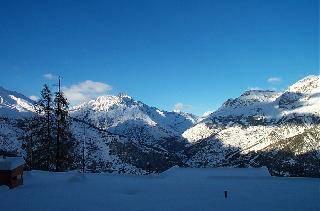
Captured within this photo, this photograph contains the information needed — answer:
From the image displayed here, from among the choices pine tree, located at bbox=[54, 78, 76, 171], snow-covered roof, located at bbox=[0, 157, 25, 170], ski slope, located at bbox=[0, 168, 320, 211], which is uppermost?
pine tree, located at bbox=[54, 78, 76, 171]

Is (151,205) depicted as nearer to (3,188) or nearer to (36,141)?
(3,188)

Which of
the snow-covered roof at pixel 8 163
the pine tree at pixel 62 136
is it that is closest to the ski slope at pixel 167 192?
the snow-covered roof at pixel 8 163

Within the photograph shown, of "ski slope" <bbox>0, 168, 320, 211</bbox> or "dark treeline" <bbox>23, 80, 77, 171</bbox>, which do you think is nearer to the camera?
"ski slope" <bbox>0, 168, 320, 211</bbox>

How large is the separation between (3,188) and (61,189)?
12.0 ft

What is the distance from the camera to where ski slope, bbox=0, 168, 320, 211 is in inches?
825

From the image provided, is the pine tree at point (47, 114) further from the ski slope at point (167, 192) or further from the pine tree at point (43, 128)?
the ski slope at point (167, 192)

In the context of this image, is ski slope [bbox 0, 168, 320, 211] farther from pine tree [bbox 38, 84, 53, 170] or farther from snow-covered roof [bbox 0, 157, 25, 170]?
pine tree [bbox 38, 84, 53, 170]

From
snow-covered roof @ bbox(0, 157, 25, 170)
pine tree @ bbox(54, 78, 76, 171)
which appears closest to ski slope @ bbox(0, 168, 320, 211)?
snow-covered roof @ bbox(0, 157, 25, 170)

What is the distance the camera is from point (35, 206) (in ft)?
66.2

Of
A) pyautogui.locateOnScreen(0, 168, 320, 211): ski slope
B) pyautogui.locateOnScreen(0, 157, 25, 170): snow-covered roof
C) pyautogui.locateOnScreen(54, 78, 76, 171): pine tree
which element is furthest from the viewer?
pyautogui.locateOnScreen(54, 78, 76, 171): pine tree

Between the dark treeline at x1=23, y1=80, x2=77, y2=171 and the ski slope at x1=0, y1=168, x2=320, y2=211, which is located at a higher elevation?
the dark treeline at x1=23, y1=80, x2=77, y2=171

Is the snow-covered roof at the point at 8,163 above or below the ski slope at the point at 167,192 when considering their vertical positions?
above

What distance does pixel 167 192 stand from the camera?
2578 cm

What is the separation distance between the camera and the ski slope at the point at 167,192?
21.0m
